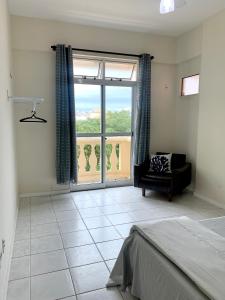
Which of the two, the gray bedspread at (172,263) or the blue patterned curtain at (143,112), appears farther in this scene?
the blue patterned curtain at (143,112)

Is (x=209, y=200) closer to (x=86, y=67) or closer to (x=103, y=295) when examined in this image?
(x=103, y=295)

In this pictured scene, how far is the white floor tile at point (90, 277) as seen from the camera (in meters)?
1.97

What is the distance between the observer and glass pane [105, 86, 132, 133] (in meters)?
4.57

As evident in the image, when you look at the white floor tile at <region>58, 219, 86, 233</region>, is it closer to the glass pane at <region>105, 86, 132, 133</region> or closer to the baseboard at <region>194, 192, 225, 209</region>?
the glass pane at <region>105, 86, 132, 133</region>

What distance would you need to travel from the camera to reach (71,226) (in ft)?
10.0

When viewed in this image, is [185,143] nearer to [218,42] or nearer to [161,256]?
[218,42]

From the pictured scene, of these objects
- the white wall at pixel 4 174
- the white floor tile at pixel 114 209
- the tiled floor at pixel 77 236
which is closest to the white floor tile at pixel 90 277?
the tiled floor at pixel 77 236

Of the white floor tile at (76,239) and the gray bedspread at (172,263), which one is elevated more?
the gray bedspread at (172,263)

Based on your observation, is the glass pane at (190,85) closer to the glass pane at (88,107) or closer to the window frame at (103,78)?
the window frame at (103,78)

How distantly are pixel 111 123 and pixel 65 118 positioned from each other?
996mm

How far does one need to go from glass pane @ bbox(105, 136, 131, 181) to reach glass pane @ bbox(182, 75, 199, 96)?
141 centimetres

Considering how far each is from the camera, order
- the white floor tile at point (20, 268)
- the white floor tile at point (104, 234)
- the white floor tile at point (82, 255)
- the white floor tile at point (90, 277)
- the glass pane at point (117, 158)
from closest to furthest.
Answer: the white floor tile at point (90, 277)
the white floor tile at point (20, 268)
the white floor tile at point (82, 255)
the white floor tile at point (104, 234)
the glass pane at point (117, 158)

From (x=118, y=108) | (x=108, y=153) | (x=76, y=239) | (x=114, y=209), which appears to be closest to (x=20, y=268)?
(x=76, y=239)

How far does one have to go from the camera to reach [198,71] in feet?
13.9
